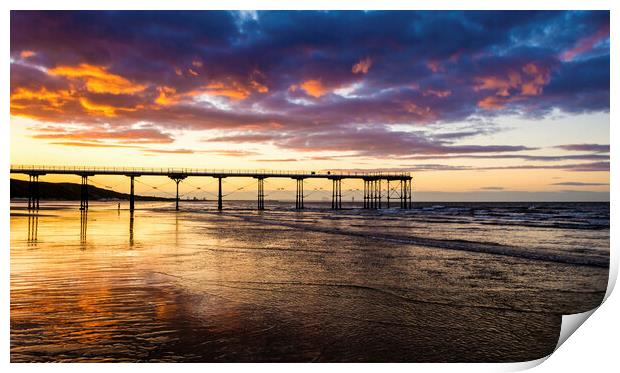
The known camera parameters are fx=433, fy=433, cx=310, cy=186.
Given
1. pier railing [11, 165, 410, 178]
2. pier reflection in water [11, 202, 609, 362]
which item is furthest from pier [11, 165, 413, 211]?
pier reflection in water [11, 202, 609, 362]

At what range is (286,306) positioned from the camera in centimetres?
540

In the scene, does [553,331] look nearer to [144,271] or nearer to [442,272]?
[442,272]

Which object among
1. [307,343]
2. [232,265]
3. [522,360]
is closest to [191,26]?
[232,265]

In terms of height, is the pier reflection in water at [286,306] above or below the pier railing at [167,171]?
below

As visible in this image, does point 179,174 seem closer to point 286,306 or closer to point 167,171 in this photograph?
point 167,171

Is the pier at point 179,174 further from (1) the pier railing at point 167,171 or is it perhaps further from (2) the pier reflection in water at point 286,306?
(2) the pier reflection in water at point 286,306

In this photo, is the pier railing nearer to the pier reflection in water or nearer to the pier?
the pier

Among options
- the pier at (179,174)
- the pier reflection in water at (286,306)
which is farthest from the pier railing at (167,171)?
the pier reflection in water at (286,306)

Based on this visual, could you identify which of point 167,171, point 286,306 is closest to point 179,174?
point 167,171

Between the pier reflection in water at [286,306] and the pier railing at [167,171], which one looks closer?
the pier reflection in water at [286,306]

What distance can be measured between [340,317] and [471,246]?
893 centimetres

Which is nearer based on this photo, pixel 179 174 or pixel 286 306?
pixel 286 306

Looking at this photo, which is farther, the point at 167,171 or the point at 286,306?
the point at 167,171

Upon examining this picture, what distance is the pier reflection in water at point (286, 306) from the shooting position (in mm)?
4195
